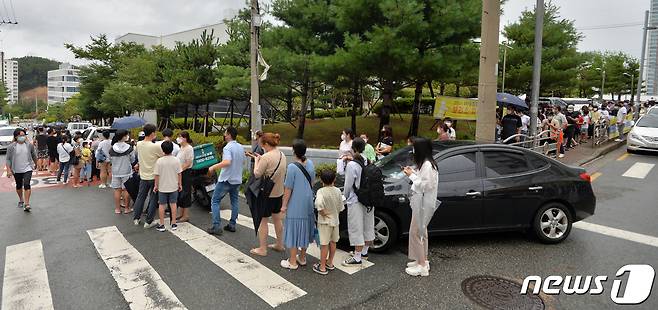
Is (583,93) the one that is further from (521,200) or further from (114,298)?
(114,298)

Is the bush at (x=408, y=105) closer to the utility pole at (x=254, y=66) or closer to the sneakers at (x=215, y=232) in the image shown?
the utility pole at (x=254, y=66)

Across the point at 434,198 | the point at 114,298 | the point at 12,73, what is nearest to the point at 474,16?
the point at 434,198

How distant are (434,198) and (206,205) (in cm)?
527

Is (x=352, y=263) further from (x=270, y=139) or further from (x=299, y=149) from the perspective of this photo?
(x=270, y=139)

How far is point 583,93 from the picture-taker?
58.0m

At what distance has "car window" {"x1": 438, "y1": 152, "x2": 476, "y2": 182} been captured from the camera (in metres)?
5.73

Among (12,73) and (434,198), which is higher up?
(12,73)

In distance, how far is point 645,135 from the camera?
14.1 m

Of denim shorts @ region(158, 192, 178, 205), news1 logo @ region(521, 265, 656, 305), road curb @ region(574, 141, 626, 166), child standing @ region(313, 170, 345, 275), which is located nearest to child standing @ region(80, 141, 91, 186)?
denim shorts @ region(158, 192, 178, 205)

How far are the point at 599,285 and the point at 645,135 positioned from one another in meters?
12.5

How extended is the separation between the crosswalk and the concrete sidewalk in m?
10.1

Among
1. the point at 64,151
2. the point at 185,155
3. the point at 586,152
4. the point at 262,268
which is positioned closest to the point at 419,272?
the point at 262,268

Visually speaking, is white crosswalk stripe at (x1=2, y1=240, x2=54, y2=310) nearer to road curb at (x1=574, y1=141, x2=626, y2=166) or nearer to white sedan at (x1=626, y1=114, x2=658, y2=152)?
road curb at (x1=574, y1=141, x2=626, y2=166)

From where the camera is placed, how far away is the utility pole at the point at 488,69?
30.9ft
